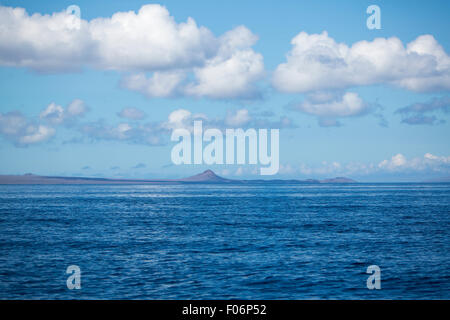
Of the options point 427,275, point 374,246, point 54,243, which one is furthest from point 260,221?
point 427,275

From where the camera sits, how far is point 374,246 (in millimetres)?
49438

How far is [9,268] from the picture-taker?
1505 inches

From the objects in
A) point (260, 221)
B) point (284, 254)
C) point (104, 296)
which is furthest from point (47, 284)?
point (260, 221)

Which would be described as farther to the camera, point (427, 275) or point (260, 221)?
point (260, 221)

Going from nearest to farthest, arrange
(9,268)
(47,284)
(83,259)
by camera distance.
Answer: (47,284), (9,268), (83,259)

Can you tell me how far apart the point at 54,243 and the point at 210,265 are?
2251cm

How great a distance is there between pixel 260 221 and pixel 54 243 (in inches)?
1399
